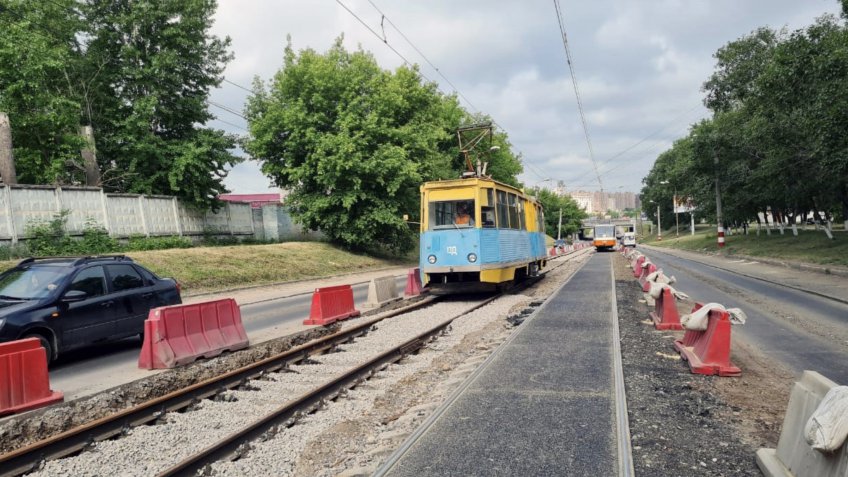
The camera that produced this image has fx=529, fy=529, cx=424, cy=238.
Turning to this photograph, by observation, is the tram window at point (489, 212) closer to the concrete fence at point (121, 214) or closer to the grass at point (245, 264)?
the grass at point (245, 264)

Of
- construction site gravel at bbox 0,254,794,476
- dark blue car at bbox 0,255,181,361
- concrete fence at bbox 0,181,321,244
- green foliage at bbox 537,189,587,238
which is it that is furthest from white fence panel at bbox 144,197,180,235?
green foliage at bbox 537,189,587,238

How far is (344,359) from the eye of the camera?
8477mm

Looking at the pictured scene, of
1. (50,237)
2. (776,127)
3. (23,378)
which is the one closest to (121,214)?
(50,237)

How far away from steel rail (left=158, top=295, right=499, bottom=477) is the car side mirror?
4.40m

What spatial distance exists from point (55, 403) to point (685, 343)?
8.62m

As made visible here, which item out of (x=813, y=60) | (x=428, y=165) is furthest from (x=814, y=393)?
(x=428, y=165)

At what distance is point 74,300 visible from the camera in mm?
8078

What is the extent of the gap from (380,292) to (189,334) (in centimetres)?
720

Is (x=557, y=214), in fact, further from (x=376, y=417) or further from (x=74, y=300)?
(x=376, y=417)

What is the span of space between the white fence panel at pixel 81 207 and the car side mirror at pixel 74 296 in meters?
12.6

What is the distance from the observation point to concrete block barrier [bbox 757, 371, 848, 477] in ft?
10.1

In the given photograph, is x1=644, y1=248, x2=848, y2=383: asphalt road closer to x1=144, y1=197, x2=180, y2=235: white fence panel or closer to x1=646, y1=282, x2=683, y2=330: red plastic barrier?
x1=646, y1=282, x2=683, y2=330: red plastic barrier

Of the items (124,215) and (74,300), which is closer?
(74,300)

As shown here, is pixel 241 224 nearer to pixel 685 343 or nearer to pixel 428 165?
pixel 428 165
